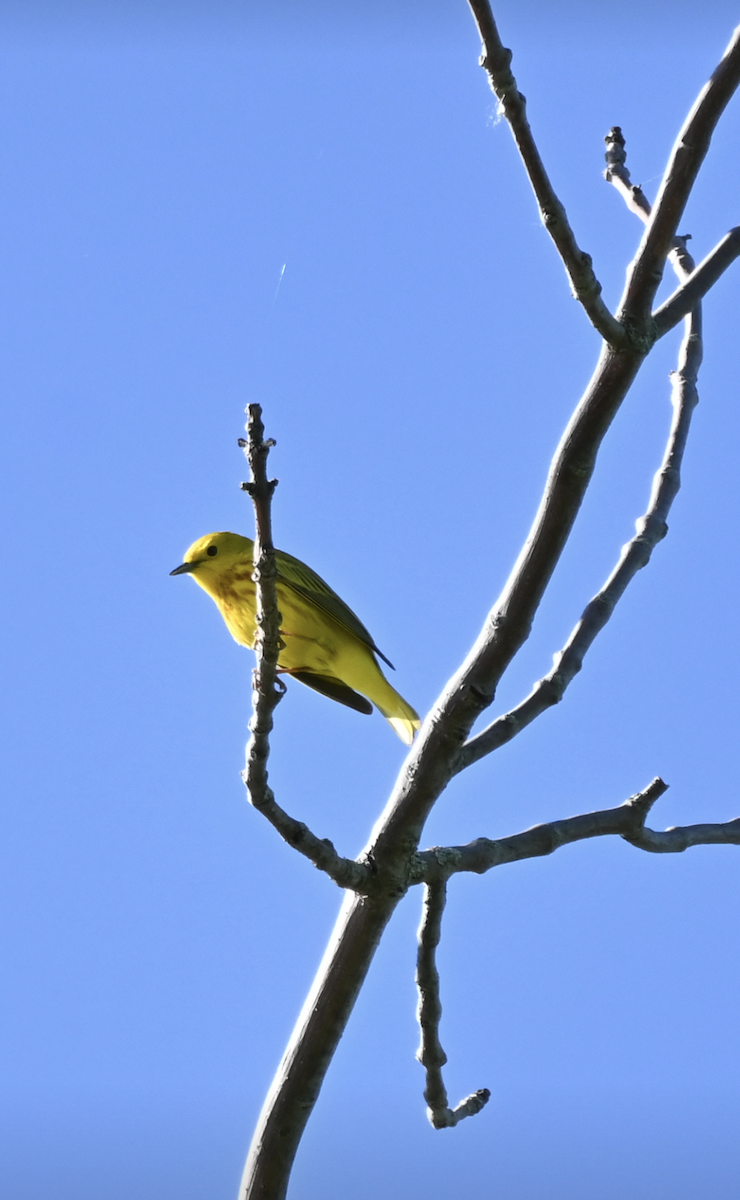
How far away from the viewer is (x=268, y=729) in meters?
2.49

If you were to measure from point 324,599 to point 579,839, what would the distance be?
270 cm

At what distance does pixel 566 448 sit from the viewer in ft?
8.55

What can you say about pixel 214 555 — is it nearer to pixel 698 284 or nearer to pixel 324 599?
pixel 324 599

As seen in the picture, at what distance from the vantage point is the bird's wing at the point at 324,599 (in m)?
5.43

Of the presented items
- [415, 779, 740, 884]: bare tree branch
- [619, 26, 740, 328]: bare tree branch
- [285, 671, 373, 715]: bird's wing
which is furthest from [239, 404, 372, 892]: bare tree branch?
Answer: [285, 671, 373, 715]: bird's wing

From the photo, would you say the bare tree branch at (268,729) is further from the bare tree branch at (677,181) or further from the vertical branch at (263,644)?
the bare tree branch at (677,181)

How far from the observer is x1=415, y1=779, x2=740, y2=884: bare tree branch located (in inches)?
113

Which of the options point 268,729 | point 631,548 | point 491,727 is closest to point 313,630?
point 631,548

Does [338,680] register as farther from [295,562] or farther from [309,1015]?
[309,1015]

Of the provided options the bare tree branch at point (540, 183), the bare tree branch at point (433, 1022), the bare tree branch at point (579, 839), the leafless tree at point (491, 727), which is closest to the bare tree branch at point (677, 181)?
the leafless tree at point (491, 727)

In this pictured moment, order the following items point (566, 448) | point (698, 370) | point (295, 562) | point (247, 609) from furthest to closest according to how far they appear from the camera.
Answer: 1. point (295, 562)
2. point (247, 609)
3. point (698, 370)
4. point (566, 448)

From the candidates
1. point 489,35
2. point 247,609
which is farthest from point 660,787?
point 247,609

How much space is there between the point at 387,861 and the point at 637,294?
143 cm

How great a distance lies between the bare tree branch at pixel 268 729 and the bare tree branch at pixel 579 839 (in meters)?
0.26
